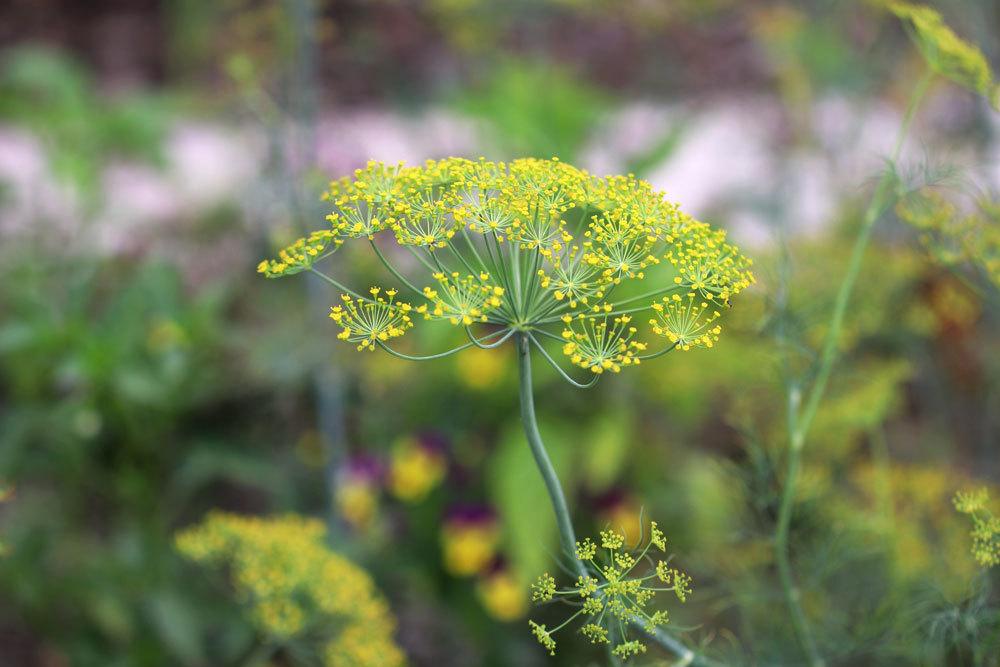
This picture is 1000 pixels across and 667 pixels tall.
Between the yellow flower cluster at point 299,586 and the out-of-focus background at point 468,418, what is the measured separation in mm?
92

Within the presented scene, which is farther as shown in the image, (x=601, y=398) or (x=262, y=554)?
(x=601, y=398)

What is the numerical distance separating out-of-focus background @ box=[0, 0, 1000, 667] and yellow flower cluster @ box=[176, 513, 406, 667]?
3.6 inches

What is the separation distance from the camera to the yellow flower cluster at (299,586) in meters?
1.56

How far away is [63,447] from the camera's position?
252cm

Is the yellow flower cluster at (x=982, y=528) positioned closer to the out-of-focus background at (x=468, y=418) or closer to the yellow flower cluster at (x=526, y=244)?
the out-of-focus background at (x=468, y=418)

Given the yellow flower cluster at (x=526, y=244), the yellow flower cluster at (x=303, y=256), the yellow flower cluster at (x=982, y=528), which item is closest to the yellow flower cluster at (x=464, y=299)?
the yellow flower cluster at (x=526, y=244)

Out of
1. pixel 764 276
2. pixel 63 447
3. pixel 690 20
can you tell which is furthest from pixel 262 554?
pixel 690 20

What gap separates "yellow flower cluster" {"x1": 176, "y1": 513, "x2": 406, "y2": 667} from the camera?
61.6 inches

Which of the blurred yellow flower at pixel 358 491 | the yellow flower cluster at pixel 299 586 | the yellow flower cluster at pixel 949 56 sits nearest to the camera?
the yellow flower cluster at pixel 949 56

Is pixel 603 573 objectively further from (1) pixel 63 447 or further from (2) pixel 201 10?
(2) pixel 201 10

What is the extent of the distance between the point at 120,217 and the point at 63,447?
1.46 meters

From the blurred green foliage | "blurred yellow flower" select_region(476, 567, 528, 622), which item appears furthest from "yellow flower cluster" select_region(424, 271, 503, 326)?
the blurred green foliage

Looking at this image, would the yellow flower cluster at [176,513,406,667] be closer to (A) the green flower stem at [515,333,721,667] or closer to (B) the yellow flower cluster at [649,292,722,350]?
(A) the green flower stem at [515,333,721,667]

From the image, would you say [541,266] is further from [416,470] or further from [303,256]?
[416,470]
